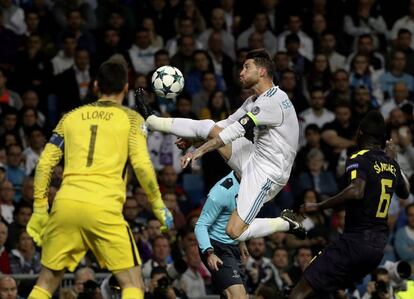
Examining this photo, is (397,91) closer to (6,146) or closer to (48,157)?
(6,146)

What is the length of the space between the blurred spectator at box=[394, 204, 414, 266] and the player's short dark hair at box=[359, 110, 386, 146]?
20.0 ft

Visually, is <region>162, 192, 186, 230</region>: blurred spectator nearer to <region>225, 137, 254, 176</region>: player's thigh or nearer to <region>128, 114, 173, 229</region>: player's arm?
<region>225, 137, 254, 176</region>: player's thigh

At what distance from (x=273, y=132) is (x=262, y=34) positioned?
880 cm

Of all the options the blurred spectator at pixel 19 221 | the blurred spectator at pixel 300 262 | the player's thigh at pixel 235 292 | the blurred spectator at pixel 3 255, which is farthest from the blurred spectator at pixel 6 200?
the player's thigh at pixel 235 292

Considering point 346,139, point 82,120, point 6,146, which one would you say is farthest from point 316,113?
point 82,120

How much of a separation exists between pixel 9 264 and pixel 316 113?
6.27 metres

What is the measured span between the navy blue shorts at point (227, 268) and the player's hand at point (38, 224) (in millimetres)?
2319

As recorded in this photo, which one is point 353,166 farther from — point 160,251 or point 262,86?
point 160,251

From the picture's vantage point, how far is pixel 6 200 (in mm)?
17375

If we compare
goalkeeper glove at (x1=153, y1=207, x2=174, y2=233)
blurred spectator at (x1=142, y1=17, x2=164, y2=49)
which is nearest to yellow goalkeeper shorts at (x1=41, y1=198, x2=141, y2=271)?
goalkeeper glove at (x1=153, y1=207, x2=174, y2=233)

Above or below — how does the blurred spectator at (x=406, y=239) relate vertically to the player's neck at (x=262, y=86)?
below

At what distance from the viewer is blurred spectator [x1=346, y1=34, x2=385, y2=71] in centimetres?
2158

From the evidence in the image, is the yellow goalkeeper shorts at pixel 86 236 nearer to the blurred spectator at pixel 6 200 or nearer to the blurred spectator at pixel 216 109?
the blurred spectator at pixel 6 200

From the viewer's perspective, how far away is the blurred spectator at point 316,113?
20250mm
